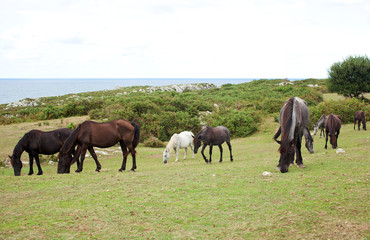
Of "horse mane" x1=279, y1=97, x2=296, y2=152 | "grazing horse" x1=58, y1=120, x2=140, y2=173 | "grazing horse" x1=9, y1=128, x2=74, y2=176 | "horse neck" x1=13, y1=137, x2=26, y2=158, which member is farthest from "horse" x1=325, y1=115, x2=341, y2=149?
"horse neck" x1=13, y1=137, x2=26, y2=158

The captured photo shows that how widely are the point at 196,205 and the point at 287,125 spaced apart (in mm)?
4738

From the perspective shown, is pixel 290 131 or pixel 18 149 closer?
pixel 290 131

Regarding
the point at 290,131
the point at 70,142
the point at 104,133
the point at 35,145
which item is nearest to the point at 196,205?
the point at 290,131

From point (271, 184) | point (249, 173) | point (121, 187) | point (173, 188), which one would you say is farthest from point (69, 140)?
point (271, 184)

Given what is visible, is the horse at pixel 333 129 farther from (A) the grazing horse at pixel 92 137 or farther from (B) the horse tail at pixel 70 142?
(B) the horse tail at pixel 70 142

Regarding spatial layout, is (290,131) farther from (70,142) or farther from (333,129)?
(70,142)

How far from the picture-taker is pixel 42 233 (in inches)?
251

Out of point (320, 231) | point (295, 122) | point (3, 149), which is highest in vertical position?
point (295, 122)

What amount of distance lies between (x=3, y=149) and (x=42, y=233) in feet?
55.9

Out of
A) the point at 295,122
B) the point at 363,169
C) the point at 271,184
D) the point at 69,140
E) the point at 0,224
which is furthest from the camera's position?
the point at 69,140
